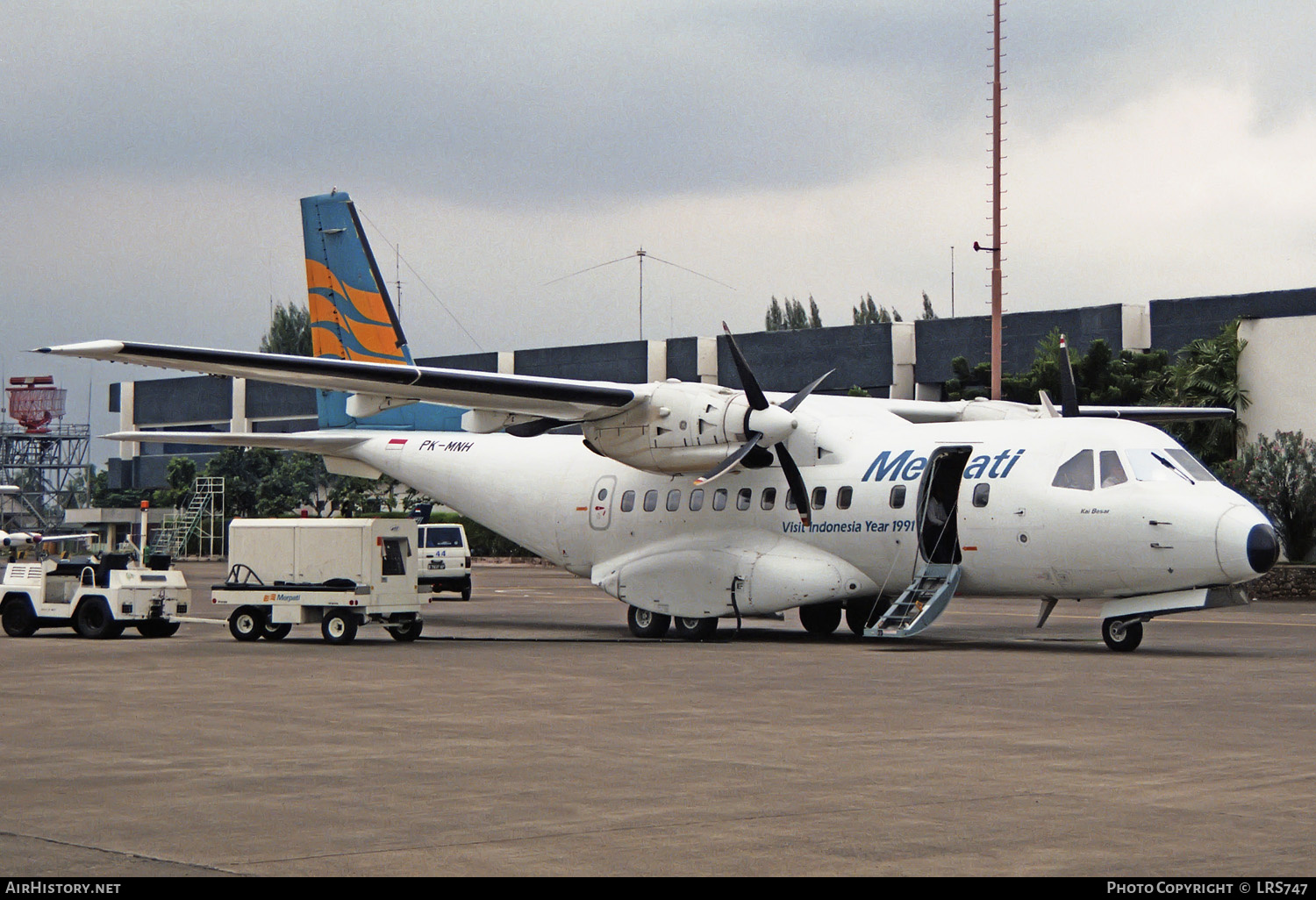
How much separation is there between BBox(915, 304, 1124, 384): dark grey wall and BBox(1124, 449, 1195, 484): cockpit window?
34646 mm

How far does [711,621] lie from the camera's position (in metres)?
24.9

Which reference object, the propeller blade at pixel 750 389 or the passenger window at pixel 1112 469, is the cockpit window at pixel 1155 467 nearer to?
the passenger window at pixel 1112 469

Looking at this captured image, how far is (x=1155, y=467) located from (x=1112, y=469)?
579mm

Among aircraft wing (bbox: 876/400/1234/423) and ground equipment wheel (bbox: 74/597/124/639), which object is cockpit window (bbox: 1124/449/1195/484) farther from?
ground equipment wheel (bbox: 74/597/124/639)

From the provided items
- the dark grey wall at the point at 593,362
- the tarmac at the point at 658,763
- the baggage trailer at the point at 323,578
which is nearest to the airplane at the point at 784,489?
the tarmac at the point at 658,763

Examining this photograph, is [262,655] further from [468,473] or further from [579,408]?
[468,473]

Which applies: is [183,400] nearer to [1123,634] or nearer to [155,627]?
[155,627]

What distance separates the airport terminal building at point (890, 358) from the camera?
4234 centimetres

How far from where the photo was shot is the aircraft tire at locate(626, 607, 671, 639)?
25.4m

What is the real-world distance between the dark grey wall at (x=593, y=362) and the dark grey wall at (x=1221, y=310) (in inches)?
928

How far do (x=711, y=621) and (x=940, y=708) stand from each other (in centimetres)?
1094

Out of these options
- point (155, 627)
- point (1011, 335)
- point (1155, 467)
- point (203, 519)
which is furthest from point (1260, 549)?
point (203, 519)

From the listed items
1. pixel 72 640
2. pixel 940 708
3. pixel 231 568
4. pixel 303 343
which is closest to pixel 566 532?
pixel 231 568

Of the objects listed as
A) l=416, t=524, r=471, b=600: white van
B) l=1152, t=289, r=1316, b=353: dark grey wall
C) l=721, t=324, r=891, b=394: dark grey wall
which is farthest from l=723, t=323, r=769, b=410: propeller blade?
l=721, t=324, r=891, b=394: dark grey wall
